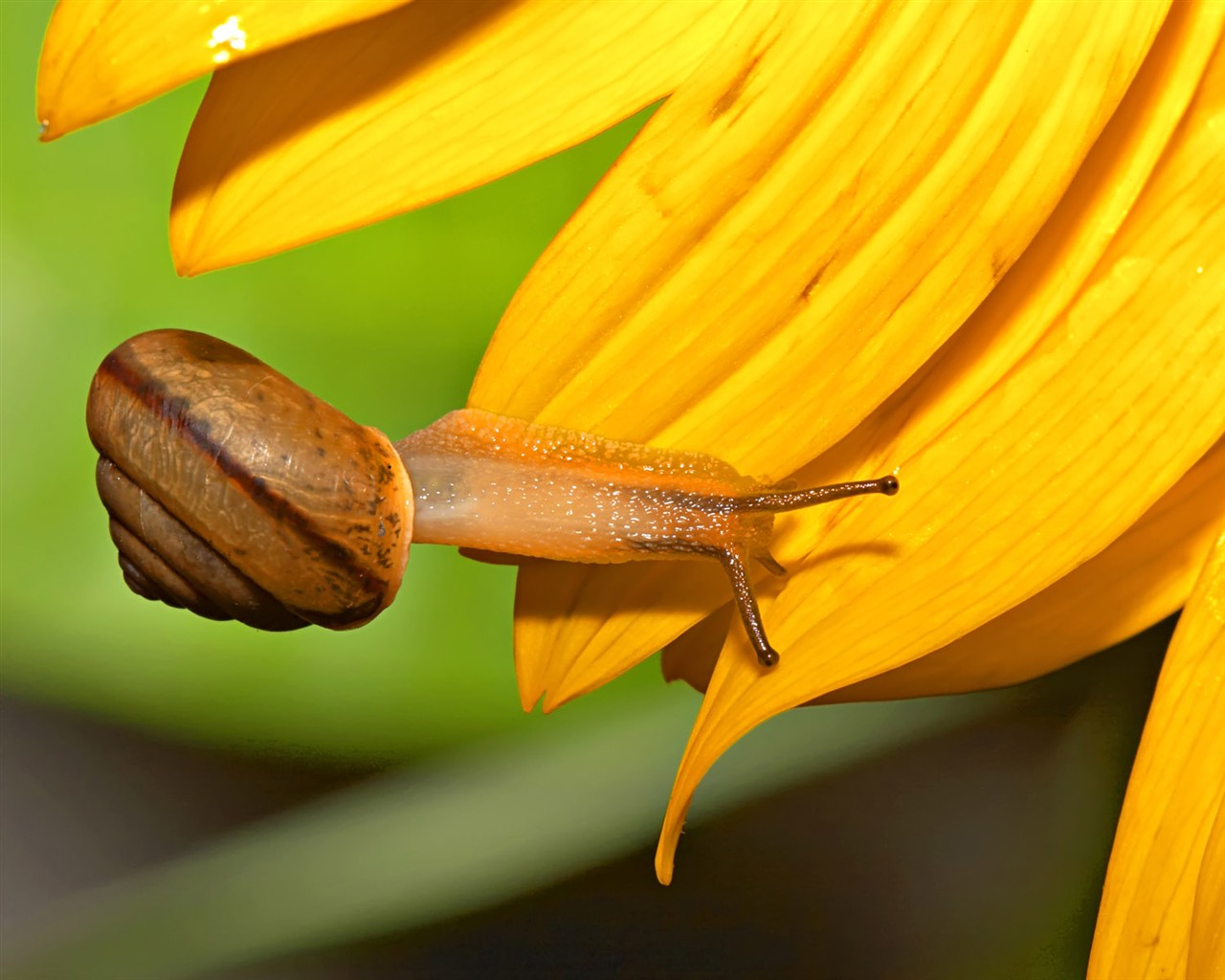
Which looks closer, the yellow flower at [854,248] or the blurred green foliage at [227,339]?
the yellow flower at [854,248]

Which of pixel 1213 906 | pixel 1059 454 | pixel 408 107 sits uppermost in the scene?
pixel 408 107

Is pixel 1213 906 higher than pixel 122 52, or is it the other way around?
pixel 122 52

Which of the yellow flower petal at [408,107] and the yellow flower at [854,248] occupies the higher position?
the yellow flower petal at [408,107]

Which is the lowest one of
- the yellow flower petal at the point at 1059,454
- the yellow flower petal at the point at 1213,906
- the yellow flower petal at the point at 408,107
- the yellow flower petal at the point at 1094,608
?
the yellow flower petal at the point at 1213,906

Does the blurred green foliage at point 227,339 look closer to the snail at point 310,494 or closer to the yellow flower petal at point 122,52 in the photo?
the snail at point 310,494

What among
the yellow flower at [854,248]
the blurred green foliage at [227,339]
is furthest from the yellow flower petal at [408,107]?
the blurred green foliage at [227,339]

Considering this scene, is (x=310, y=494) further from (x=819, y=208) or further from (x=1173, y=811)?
(x=1173, y=811)

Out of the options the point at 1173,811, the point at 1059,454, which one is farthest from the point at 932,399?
the point at 1173,811

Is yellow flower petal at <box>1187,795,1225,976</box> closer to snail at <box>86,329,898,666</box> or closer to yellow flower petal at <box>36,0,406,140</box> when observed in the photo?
snail at <box>86,329,898,666</box>
